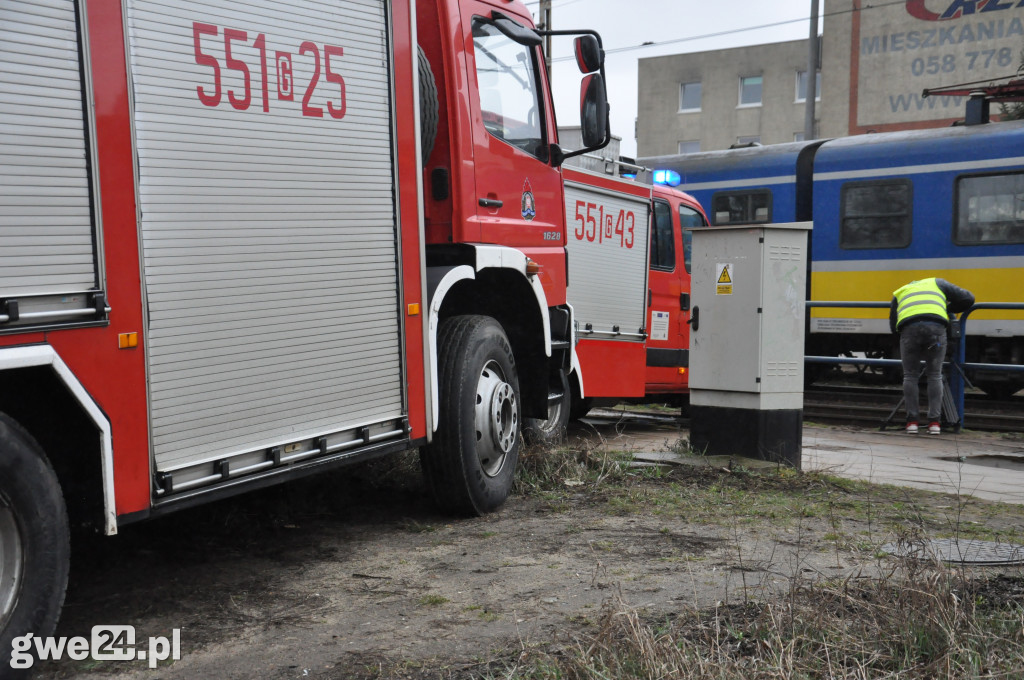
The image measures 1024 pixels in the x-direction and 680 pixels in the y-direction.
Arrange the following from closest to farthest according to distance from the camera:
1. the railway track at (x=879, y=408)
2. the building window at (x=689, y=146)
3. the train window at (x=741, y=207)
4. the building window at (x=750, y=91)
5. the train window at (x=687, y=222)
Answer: the train window at (x=687, y=222)
the railway track at (x=879, y=408)
the train window at (x=741, y=207)
the building window at (x=750, y=91)
the building window at (x=689, y=146)

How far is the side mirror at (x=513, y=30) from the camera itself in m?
6.04

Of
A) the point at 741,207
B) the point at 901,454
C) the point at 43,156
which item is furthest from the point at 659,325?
the point at 43,156

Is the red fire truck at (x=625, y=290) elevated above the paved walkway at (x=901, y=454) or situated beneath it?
elevated above

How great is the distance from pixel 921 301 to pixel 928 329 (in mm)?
269

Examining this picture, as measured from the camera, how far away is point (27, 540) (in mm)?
3182

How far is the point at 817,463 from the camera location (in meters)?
7.99

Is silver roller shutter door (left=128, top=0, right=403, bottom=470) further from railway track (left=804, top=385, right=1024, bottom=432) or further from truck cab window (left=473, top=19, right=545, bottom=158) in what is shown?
A: railway track (left=804, top=385, right=1024, bottom=432)

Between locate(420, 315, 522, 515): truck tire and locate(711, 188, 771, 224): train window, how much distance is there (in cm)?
960

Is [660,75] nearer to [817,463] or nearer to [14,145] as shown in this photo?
[817,463]

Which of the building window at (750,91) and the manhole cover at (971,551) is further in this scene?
the building window at (750,91)

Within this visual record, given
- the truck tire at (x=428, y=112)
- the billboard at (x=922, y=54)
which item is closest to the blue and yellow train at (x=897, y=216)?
A: the truck tire at (x=428, y=112)

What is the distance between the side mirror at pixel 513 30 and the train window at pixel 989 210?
8469 millimetres

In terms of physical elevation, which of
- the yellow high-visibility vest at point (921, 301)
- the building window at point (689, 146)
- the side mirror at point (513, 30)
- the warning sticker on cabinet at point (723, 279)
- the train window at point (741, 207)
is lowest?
the yellow high-visibility vest at point (921, 301)

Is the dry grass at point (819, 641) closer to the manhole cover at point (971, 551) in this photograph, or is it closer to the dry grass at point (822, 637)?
the dry grass at point (822, 637)
